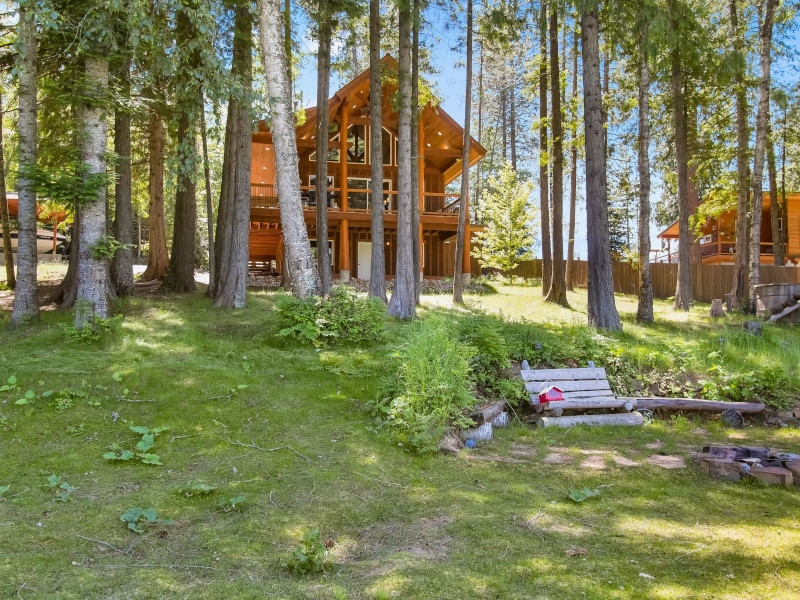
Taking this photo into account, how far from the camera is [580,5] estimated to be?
12172mm

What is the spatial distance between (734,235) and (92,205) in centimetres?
3132

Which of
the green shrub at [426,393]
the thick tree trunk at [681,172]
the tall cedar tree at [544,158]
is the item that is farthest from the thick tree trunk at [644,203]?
the green shrub at [426,393]

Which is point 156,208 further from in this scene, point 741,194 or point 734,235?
point 734,235

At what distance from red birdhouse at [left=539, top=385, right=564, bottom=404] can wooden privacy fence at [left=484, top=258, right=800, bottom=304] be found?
1597cm

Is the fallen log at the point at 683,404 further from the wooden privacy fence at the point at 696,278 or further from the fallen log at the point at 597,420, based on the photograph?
the wooden privacy fence at the point at 696,278

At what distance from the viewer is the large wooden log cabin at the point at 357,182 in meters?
22.6

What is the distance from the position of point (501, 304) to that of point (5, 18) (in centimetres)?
1418

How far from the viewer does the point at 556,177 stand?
17859 millimetres

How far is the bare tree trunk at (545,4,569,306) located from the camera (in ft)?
56.2

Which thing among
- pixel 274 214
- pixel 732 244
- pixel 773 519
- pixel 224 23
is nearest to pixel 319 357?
pixel 773 519

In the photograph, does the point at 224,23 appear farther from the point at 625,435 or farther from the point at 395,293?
the point at 625,435

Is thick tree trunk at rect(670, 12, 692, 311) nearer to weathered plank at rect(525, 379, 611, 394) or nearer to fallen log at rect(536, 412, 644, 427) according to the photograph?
weathered plank at rect(525, 379, 611, 394)

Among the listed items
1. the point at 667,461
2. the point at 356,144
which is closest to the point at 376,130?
the point at 667,461

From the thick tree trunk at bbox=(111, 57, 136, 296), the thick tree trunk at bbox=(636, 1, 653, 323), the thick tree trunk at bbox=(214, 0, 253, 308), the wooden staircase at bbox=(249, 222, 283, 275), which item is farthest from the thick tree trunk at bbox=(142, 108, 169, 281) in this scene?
the thick tree trunk at bbox=(636, 1, 653, 323)
